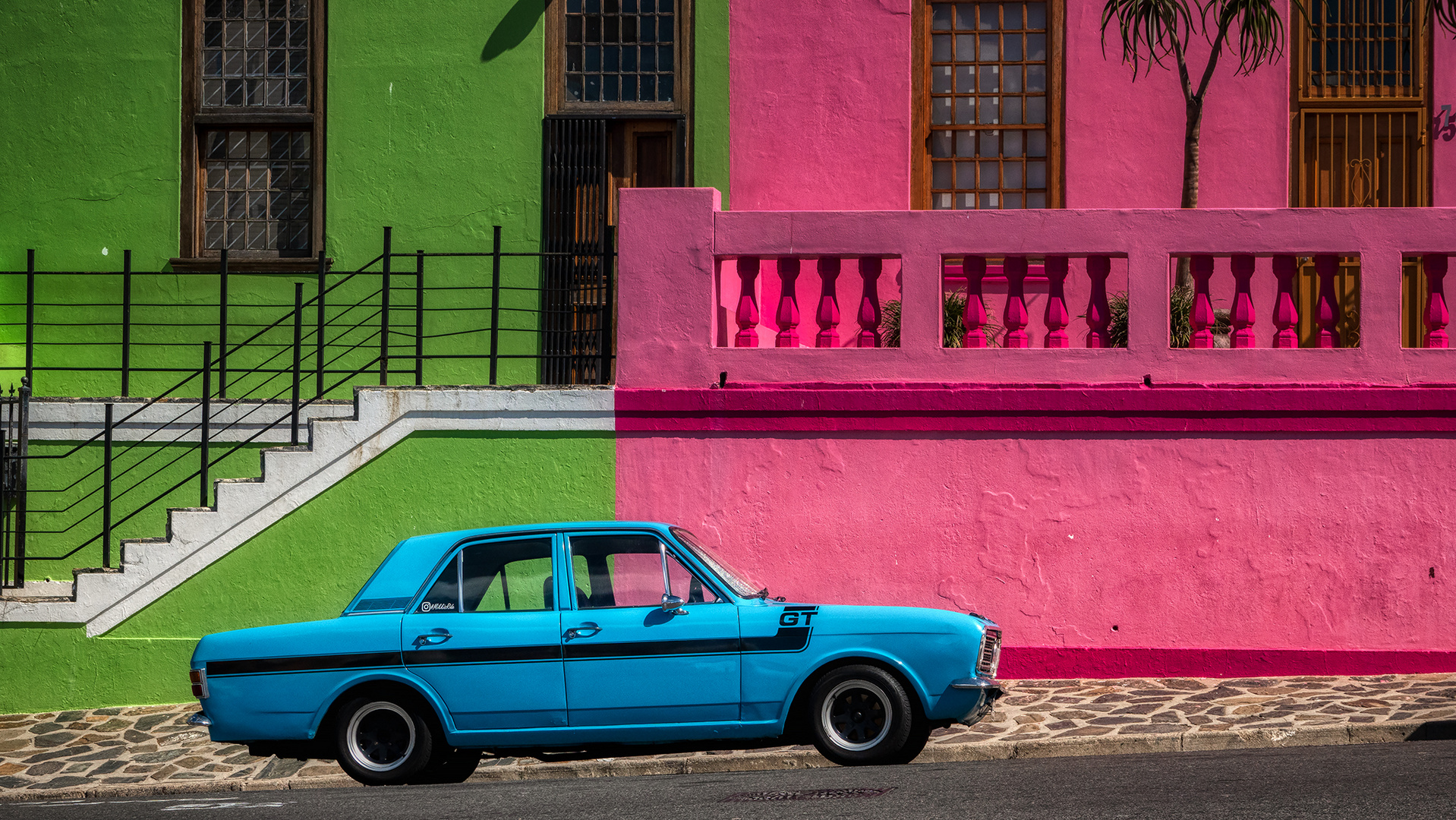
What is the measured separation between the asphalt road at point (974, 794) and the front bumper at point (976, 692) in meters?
0.27

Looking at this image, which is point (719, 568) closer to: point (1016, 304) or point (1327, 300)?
point (1016, 304)

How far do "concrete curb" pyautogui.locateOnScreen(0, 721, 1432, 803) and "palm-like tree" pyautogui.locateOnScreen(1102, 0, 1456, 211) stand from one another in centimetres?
489

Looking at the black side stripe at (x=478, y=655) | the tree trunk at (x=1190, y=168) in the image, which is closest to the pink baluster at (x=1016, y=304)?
the tree trunk at (x=1190, y=168)

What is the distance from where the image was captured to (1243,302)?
10.8 meters

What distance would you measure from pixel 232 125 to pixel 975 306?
7.38m

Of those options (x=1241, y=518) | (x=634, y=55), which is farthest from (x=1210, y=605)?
(x=634, y=55)

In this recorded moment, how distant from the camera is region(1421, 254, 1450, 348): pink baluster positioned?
10656 mm

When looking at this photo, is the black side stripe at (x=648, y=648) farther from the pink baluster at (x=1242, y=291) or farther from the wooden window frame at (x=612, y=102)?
the wooden window frame at (x=612, y=102)

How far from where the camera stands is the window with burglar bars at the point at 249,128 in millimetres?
14000

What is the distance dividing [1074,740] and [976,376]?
3.19m

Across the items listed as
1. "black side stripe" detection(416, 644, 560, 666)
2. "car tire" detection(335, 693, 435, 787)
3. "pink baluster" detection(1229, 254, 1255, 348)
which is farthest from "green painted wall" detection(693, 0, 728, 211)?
"car tire" detection(335, 693, 435, 787)

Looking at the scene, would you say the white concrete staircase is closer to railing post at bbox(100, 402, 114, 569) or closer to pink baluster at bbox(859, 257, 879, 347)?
railing post at bbox(100, 402, 114, 569)

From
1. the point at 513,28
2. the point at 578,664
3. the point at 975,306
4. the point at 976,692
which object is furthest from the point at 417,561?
the point at 513,28

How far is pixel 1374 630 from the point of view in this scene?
1041cm
